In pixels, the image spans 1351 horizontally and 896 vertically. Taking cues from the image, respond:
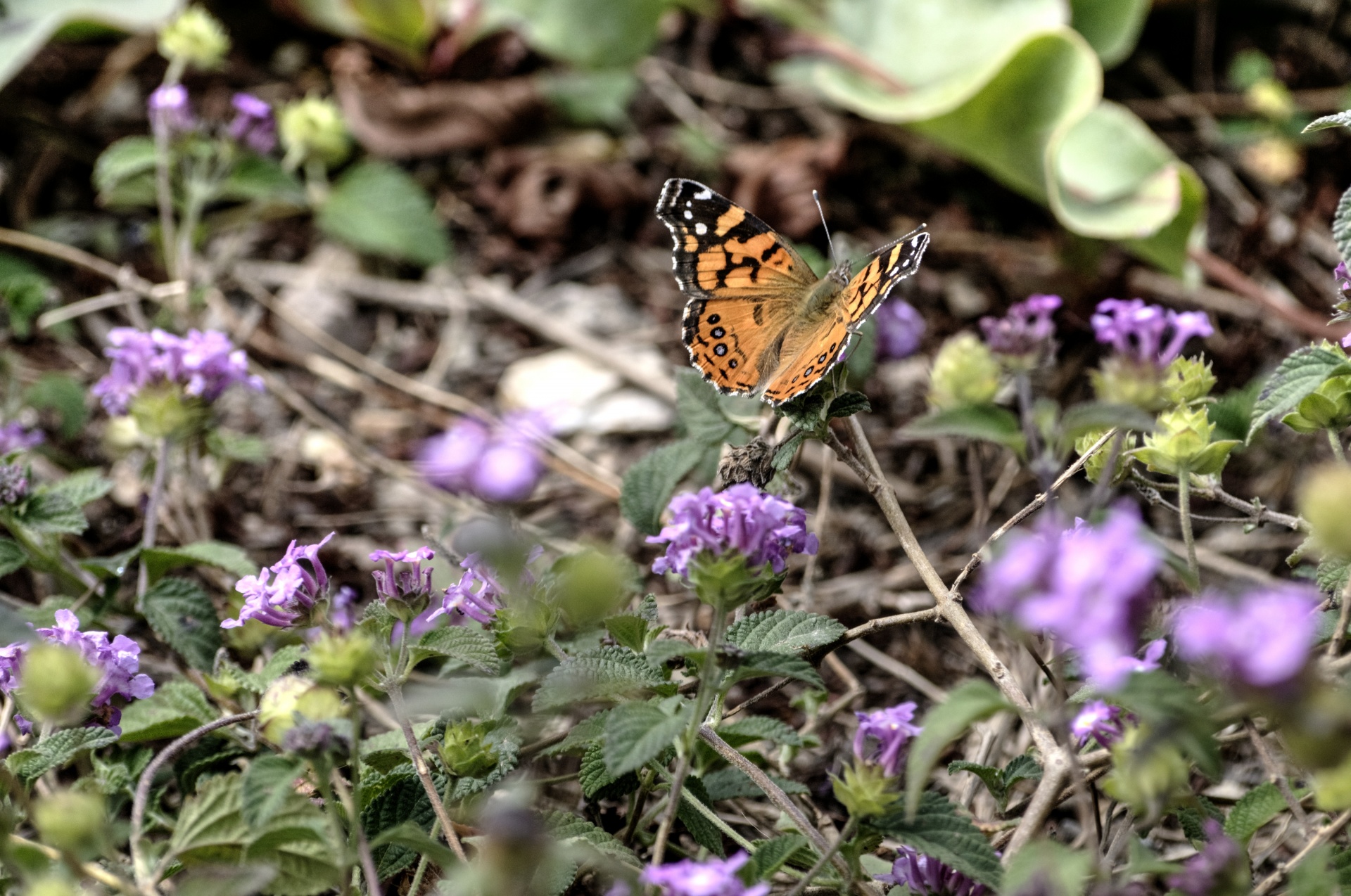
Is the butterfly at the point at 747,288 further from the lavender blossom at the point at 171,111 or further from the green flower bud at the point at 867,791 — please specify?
the lavender blossom at the point at 171,111

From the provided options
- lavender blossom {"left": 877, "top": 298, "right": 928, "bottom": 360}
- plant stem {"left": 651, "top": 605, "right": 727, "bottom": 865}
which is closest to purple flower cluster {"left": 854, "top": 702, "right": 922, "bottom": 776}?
plant stem {"left": 651, "top": 605, "right": 727, "bottom": 865}

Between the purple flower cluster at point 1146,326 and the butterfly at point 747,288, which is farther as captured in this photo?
the butterfly at point 747,288

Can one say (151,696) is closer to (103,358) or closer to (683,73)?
(103,358)

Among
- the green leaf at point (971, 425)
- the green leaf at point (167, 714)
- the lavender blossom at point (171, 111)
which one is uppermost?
the green leaf at point (971, 425)

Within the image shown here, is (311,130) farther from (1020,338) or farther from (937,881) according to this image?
(937,881)

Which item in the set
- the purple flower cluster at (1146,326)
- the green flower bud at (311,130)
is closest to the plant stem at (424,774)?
the purple flower cluster at (1146,326)

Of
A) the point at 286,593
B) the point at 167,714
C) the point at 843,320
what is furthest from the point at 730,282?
the point at 167,714

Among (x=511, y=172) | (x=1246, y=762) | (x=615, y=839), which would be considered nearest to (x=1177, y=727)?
(x=615, y=839)

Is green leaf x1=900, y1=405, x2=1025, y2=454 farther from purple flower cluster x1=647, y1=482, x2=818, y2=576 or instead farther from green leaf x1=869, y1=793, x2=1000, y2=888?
green leaf x1=869, y1=793, x2=1000, y2=888
